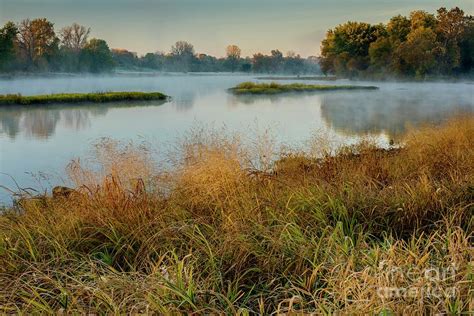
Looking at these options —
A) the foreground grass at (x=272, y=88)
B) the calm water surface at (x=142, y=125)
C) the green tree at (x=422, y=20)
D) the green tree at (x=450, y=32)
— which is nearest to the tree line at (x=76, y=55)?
the calm water surface at (x=142, y=125)

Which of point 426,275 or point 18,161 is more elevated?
point 426,275

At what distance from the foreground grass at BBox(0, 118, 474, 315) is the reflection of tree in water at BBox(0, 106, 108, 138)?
9219mm

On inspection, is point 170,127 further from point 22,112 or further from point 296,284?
point 296,284

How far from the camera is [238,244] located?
2908 mm

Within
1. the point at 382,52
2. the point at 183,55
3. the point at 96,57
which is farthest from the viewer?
the point at 382,52

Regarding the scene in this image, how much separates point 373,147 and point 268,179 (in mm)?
3126

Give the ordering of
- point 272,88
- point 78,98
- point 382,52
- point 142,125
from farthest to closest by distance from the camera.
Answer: point 382,52
point 272,88
point 78,98
point 142,125

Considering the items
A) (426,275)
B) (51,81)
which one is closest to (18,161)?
(426,275)

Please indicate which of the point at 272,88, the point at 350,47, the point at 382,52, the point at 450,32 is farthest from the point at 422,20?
the point at 272,88

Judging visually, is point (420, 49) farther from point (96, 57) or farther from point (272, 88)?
point (96, 57)

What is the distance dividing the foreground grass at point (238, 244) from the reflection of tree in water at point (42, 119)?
9.22m

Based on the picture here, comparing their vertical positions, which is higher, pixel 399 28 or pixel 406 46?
pixel 399 28

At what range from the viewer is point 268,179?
4.54m

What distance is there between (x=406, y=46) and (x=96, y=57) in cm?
2306
